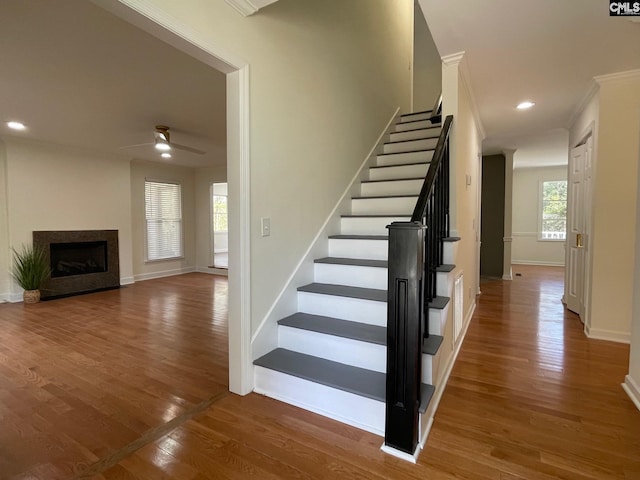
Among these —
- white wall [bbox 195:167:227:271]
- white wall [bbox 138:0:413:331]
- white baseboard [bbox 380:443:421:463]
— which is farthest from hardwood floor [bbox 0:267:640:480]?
white wall [bbox 195:167:227:271]

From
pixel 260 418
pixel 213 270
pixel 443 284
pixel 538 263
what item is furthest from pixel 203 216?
pixel 538 263

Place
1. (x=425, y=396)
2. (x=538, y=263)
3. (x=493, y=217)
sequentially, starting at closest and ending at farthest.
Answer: (x=425, y=396), (x=493, y=217), (x=538, y=263)

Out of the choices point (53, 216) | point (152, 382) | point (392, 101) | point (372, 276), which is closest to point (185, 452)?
point (152, 382)

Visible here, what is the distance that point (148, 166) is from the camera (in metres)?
6.78

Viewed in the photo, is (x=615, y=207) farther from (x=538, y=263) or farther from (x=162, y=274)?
(x=162, y=274)

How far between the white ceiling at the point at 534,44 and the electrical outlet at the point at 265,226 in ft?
5.65

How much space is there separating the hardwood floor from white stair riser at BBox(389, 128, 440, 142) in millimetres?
2373

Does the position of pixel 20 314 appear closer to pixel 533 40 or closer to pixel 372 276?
pixel 372 276

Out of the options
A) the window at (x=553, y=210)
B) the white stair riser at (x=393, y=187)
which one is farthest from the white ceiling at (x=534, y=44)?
the window at (x=553, y=210)

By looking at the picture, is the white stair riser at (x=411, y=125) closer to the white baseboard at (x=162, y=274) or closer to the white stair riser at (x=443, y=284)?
the white stair riser at (x=443, y=284)

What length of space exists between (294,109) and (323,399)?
2.04 metres

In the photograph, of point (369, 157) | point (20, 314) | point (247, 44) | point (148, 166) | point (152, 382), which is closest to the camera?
point (247, 44)

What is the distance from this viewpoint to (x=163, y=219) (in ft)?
23.6

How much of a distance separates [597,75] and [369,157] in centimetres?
220
